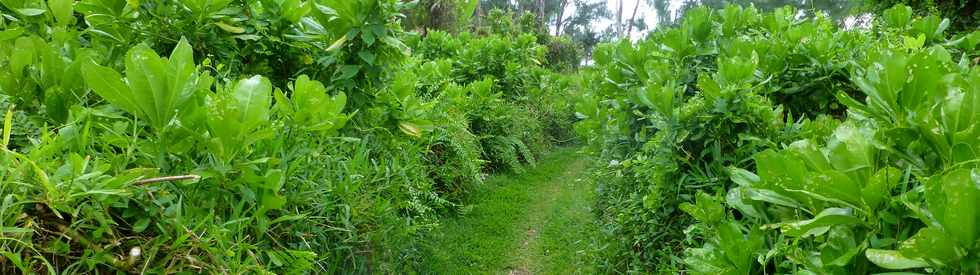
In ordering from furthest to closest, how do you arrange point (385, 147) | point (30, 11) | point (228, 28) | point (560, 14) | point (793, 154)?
1. point (560, 14)
2. point (385, 147)
3. point (228, 28)
4. point (30, 11)
5. point (793, 154)

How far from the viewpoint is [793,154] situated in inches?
65.7

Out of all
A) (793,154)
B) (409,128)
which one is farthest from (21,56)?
(793,154)

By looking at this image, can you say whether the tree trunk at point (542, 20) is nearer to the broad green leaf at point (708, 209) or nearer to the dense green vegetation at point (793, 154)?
the dense green vegetation at point (793, 154)

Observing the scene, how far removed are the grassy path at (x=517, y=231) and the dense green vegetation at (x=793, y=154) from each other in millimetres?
785

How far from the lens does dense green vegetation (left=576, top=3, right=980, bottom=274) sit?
1498 mm

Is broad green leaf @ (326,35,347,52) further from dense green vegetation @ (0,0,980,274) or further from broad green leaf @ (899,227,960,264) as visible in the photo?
broad green leaf @ (899,227,960,264)

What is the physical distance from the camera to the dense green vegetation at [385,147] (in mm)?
1548

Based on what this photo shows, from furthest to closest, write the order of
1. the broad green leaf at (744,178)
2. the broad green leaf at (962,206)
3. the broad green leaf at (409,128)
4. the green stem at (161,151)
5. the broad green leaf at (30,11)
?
the broad green leaf at (409,128) → the broad green leaf at (30,11) → the broad green leaf at (744,178) → the green stem at (161,151) → the broad green leaf at (962,206)

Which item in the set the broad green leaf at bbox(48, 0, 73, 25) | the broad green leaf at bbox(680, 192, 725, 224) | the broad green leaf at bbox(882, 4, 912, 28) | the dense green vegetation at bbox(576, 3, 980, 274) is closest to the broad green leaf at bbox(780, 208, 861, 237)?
the dense green vegetation at bbox(576, 3, 980, 274)

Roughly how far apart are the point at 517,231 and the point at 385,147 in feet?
9.15

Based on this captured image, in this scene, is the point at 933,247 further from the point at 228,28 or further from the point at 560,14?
the point at 560,14

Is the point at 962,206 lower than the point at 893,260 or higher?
higher

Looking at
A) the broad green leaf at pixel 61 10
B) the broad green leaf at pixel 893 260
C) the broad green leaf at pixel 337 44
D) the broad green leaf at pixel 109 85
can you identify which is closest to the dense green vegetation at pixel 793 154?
the broad green leaf at pixel 893 260

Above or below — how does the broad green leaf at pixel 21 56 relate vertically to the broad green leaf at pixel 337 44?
below
